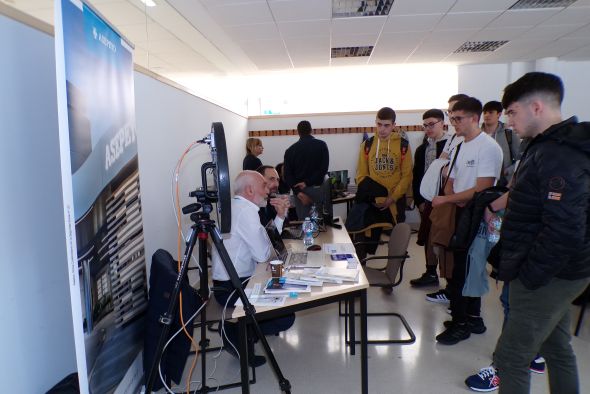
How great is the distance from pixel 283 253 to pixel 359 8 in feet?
10.2

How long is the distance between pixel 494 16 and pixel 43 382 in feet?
17.1

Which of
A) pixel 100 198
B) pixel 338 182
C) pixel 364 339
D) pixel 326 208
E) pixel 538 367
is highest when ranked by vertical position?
pixel 100 198

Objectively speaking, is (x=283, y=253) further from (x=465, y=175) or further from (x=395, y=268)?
(x=465, y=175)

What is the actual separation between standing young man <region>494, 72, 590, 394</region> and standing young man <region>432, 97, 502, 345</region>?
2.87ft

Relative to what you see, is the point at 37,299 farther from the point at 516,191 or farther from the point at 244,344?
the point at 516,191

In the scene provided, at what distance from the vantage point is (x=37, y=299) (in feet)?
4.60

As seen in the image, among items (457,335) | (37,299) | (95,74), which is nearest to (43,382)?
(37,299)

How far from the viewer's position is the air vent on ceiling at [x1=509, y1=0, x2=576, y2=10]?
4.00 m

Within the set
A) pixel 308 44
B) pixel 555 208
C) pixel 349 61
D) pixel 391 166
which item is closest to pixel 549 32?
pixel 349 61

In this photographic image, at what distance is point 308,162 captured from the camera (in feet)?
13.7

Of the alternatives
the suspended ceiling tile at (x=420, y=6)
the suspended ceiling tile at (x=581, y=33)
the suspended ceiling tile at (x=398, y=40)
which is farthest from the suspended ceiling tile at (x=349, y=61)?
the suspended ceiling tile at (x=581, y=33)

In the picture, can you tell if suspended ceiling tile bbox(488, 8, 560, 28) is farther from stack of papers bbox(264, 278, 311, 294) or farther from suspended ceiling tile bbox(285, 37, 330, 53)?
stack of papers bbox(264, 278, 311, 294)

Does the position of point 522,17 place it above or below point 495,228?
above

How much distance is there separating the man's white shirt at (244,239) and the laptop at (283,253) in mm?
127
